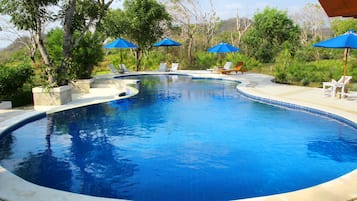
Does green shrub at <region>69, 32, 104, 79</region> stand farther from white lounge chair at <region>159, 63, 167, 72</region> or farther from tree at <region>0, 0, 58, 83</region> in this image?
white lounge chair at <region>159, 63, 167, 72</region>

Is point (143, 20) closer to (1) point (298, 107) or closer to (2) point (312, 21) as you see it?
(1) point (298, 107)

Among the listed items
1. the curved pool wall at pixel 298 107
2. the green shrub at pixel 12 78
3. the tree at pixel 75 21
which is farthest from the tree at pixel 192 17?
the green shrub at pixel 12 78

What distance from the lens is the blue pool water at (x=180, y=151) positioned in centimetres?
543

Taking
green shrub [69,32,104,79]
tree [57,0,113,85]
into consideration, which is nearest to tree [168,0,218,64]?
green shrub [69,32,104,79]

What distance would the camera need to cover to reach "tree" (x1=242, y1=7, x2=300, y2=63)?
2498 centimetres

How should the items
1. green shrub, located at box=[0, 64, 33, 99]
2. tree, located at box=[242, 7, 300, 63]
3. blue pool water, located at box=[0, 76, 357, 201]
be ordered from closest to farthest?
blue pool water, located at box=[0, 76, 357, 201] → green shrub, located at box=[0, 64, 33, 99] → tree, located at box=[242, 7, 300, 63]

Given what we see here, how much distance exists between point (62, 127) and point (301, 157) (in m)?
6.17

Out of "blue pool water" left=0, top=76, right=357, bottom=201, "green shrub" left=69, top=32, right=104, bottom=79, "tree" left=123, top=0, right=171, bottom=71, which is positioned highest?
"tree" left=123, top=0, right=171, bottom=71

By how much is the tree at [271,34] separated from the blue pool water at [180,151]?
47.9 ft

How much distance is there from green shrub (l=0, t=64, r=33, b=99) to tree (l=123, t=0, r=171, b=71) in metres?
10.8

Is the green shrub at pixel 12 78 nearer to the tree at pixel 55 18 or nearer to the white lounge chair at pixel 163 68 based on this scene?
the tree at pixel 55 18

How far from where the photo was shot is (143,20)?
74.5 ft

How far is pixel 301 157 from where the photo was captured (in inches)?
266

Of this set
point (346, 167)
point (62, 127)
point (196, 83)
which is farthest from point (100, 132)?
point (196, 83)
